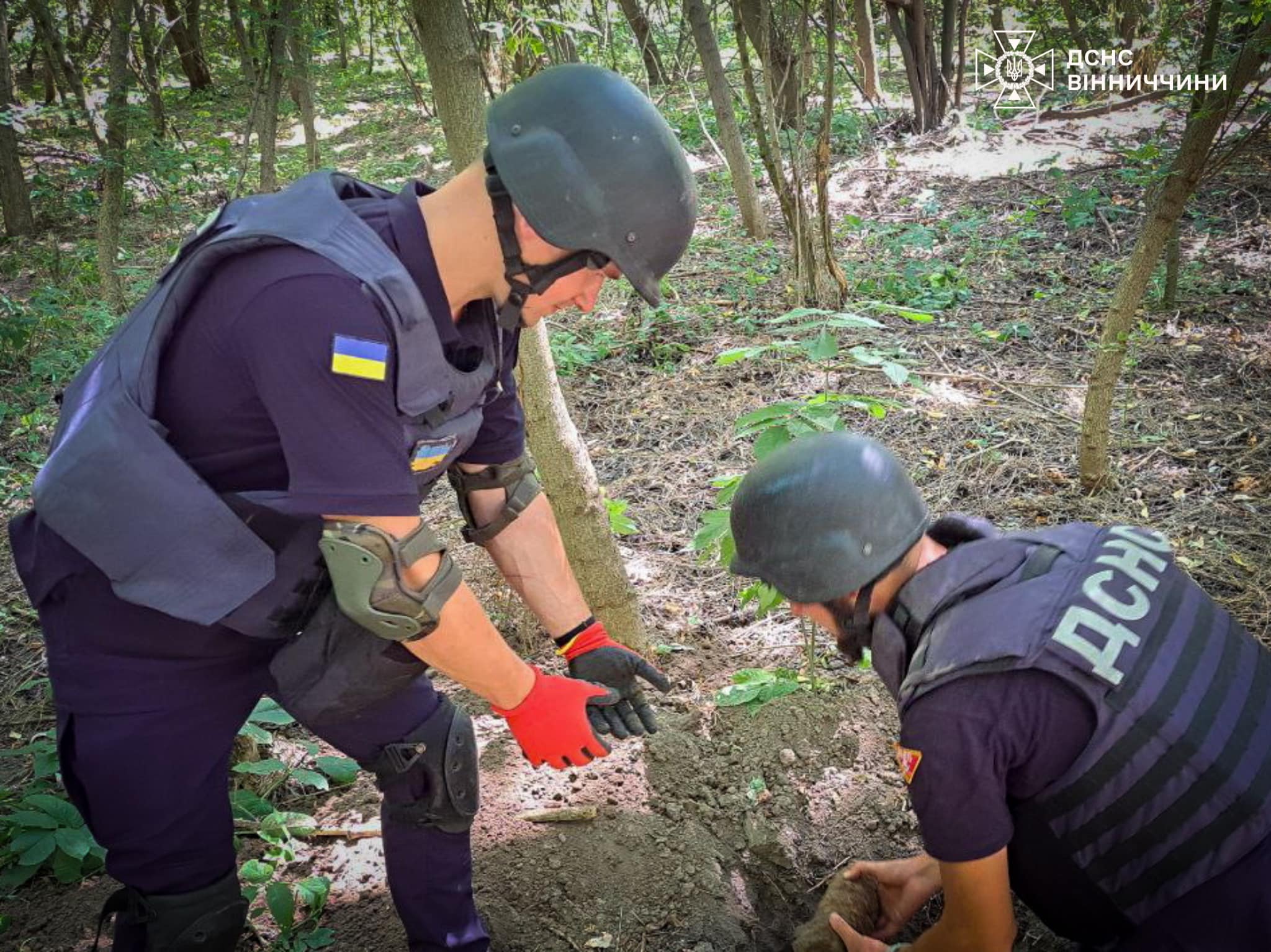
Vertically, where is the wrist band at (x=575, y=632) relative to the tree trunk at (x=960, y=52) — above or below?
below

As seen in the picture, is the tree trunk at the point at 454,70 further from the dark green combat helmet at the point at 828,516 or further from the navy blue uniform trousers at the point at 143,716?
the navy blue uniform trousers at the point at 143,716

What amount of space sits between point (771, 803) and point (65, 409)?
6.44 ft

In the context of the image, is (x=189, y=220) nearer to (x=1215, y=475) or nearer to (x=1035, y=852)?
(x=1215, y=475)

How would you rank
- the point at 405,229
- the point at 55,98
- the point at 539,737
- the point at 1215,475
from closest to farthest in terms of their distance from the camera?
the point at 405,229 → the point at 539,737 → the point at 1215,475 → the point at 55,98

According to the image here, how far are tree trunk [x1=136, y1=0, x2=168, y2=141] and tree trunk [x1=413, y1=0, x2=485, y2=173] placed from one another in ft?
21.3

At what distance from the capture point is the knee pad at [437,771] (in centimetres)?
194

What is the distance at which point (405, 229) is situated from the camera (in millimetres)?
1612

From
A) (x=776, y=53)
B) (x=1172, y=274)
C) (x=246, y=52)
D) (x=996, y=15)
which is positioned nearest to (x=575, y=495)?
(x=1172, y=274)

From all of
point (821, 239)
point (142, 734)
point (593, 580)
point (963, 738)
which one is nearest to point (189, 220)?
point (821, 239)

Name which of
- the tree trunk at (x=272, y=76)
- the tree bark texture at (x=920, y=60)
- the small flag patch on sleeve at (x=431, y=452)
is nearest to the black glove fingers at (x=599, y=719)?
the small flag patch on sleeve at (x=431, y=452)

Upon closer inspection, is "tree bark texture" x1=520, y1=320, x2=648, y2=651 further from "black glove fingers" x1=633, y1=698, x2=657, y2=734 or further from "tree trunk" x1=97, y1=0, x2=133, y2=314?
"tree trunk" x1=97, y1=0, x2=133, y2=314

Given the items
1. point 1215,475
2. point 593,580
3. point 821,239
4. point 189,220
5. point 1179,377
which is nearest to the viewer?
point 593,580

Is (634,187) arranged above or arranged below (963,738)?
above

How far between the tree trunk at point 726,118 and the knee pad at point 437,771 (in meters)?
6.07
